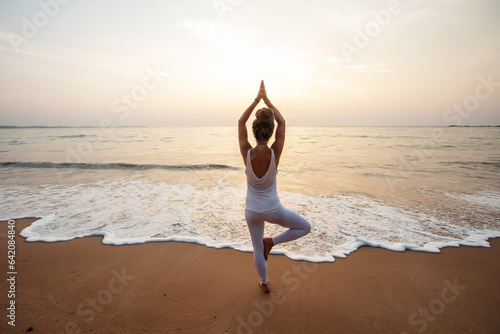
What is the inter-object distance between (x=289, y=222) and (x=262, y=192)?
0.54 m

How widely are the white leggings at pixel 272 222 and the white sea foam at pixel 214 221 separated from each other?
4.13 feet

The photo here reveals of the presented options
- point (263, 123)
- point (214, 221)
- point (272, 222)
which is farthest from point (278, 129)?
point (214, 221)

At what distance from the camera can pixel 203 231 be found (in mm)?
5289

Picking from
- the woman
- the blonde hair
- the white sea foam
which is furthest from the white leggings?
the white sea foam

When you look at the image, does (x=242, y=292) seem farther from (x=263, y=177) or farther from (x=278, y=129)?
(x=278, y=129)

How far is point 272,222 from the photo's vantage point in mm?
3020

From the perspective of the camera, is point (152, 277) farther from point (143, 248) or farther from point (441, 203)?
point (441, 203)

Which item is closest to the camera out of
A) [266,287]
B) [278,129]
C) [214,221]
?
[278,129]

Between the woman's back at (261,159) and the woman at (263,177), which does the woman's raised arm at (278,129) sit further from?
the woman's back at (261,159)

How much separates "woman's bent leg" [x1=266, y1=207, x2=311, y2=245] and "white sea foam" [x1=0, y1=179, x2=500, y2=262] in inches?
49.6

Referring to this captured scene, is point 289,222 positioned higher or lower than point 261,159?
lower

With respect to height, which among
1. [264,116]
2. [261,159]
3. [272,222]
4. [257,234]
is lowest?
[257,234]

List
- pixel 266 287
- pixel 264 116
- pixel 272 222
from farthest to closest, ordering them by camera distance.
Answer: pixel 266 287
pixel 272 222
pixel 264 116

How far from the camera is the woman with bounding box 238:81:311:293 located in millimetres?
2779
